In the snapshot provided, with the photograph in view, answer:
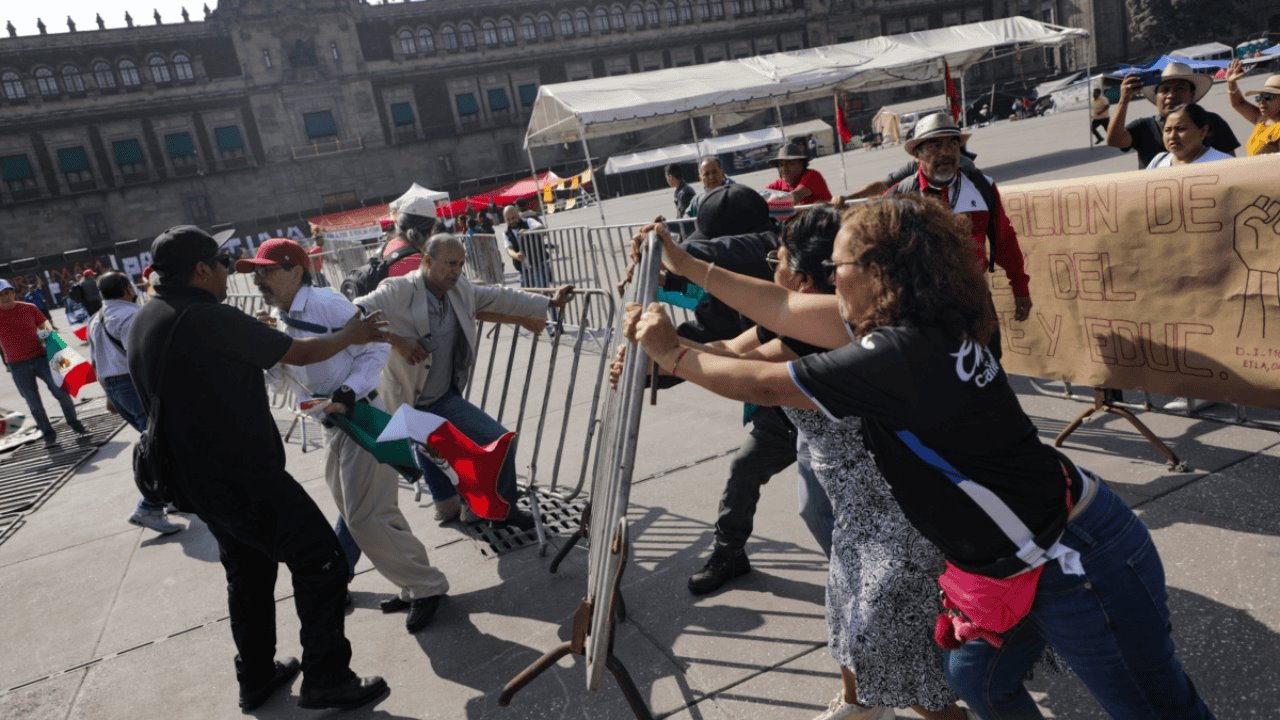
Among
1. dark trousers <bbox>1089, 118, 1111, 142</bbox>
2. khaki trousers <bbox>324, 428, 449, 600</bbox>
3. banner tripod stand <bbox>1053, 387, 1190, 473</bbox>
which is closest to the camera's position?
khaki trousers <bbox>324, 428, 449, 600</bbox>

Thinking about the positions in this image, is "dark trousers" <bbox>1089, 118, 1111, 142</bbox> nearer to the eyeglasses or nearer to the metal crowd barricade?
the metal crowd barricade

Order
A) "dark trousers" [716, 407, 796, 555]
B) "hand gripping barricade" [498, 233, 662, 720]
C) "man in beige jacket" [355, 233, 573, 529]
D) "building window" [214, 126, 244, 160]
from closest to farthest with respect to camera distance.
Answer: "hand gripping barricade" [498, 233, 662, 720] → "dark trousers" [716, 407, 796, 555] → "man in beige jacket" [355, 233, 573, 529] → "building window" [214, 126, 244, 160]

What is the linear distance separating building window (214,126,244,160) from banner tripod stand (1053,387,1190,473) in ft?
188

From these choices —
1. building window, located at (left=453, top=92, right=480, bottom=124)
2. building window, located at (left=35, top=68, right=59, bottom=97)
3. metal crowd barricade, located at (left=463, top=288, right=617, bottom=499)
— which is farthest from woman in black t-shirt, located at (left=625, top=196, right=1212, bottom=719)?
building window, located at (left=35, top=68, right=59, bottom=97)

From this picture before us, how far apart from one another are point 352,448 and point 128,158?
57438mm

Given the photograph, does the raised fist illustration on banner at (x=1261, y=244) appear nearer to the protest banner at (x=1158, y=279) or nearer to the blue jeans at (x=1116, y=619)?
the protest banner at (x=1158, y=279)

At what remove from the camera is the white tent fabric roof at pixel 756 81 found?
15.4 m

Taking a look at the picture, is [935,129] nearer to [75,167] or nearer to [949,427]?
[949,427]

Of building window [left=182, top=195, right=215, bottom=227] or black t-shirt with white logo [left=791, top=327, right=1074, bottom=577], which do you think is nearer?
black t-shirt with white logo [left=791, top=327, right=1074, bottom=577]

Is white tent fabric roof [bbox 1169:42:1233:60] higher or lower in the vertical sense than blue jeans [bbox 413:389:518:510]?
higher

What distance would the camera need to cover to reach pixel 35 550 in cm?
583

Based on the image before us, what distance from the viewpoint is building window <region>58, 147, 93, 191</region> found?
4838 cm

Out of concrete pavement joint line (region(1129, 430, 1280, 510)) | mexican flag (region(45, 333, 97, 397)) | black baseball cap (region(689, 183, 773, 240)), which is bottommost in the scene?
concrete pavement joint line (region(1129, 430, 1280, 510))

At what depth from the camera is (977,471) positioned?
5.74ft
